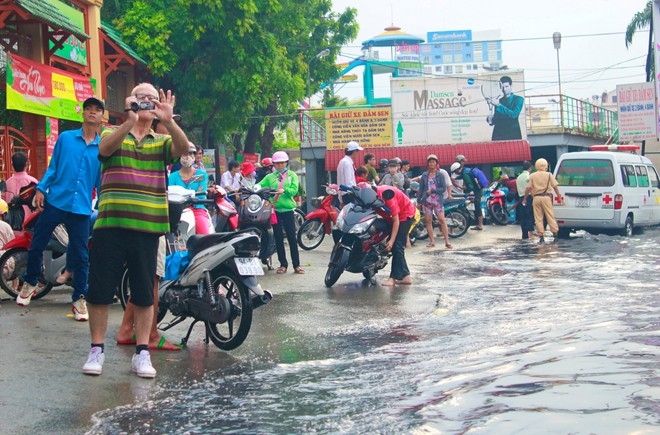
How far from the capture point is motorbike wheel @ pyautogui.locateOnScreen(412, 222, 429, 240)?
21.1m

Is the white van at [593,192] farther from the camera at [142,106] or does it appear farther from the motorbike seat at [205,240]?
the camera at [142,106]

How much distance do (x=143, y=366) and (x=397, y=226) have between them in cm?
614

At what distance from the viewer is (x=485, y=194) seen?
2764 cm

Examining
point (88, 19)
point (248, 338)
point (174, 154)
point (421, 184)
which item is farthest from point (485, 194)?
point (174, 154)

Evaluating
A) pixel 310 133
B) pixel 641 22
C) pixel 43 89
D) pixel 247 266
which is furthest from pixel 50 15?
pixel 641 22

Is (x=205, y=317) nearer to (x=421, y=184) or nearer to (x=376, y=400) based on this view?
(x=376, y=400)

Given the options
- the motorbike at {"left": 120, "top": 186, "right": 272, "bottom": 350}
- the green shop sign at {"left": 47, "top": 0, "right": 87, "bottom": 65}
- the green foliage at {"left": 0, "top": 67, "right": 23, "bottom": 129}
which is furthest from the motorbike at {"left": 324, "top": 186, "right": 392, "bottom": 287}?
the green foliage at {"left": 0, "top": 67, "right": 23, "bottom": 129}

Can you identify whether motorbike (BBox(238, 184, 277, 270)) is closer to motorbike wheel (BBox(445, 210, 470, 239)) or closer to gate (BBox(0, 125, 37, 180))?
gate (BBox(0, 125, 37, 180))

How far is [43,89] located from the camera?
1859 centimetres

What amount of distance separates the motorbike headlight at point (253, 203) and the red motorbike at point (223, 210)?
0.53 meters

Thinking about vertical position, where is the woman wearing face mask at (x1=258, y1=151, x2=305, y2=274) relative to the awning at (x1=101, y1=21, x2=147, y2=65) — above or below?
below

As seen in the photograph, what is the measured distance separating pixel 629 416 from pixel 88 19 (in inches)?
788

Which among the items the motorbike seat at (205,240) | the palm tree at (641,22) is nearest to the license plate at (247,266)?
the motorbike seat at (205,240)

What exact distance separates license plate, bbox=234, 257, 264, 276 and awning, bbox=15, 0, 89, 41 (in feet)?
34.7
